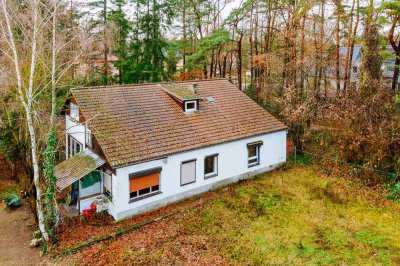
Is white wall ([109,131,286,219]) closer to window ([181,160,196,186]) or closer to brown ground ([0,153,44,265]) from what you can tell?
window ([181,160,196,186])

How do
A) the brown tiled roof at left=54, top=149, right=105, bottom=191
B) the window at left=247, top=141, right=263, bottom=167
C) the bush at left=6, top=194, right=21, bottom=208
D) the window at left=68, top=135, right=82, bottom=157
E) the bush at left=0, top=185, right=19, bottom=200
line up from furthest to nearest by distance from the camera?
the window at left=247, top=141, right=263, bottom=167
the bush at left=0, top=185, right=19, bottom=200
the window at left=68, top=135, right=82, bottom=157
the bush at left=6, top=194, right=21, bottom=208
the brown tiled roof at left=54, top=149, right=105, bottom=191

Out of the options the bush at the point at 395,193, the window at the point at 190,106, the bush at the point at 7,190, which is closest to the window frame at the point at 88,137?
the window at the point at 190,106

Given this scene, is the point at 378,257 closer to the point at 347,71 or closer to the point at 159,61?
the point at 347,71

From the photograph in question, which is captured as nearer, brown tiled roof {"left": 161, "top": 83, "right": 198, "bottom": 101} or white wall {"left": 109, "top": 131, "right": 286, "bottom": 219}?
white wall {"left": 109, "top": 131, "right": 286, "bottom": 219}

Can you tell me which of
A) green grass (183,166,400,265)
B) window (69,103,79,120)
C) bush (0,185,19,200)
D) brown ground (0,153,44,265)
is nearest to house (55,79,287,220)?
window (69,103,79,120)

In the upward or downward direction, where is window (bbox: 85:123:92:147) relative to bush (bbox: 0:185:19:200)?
upward
